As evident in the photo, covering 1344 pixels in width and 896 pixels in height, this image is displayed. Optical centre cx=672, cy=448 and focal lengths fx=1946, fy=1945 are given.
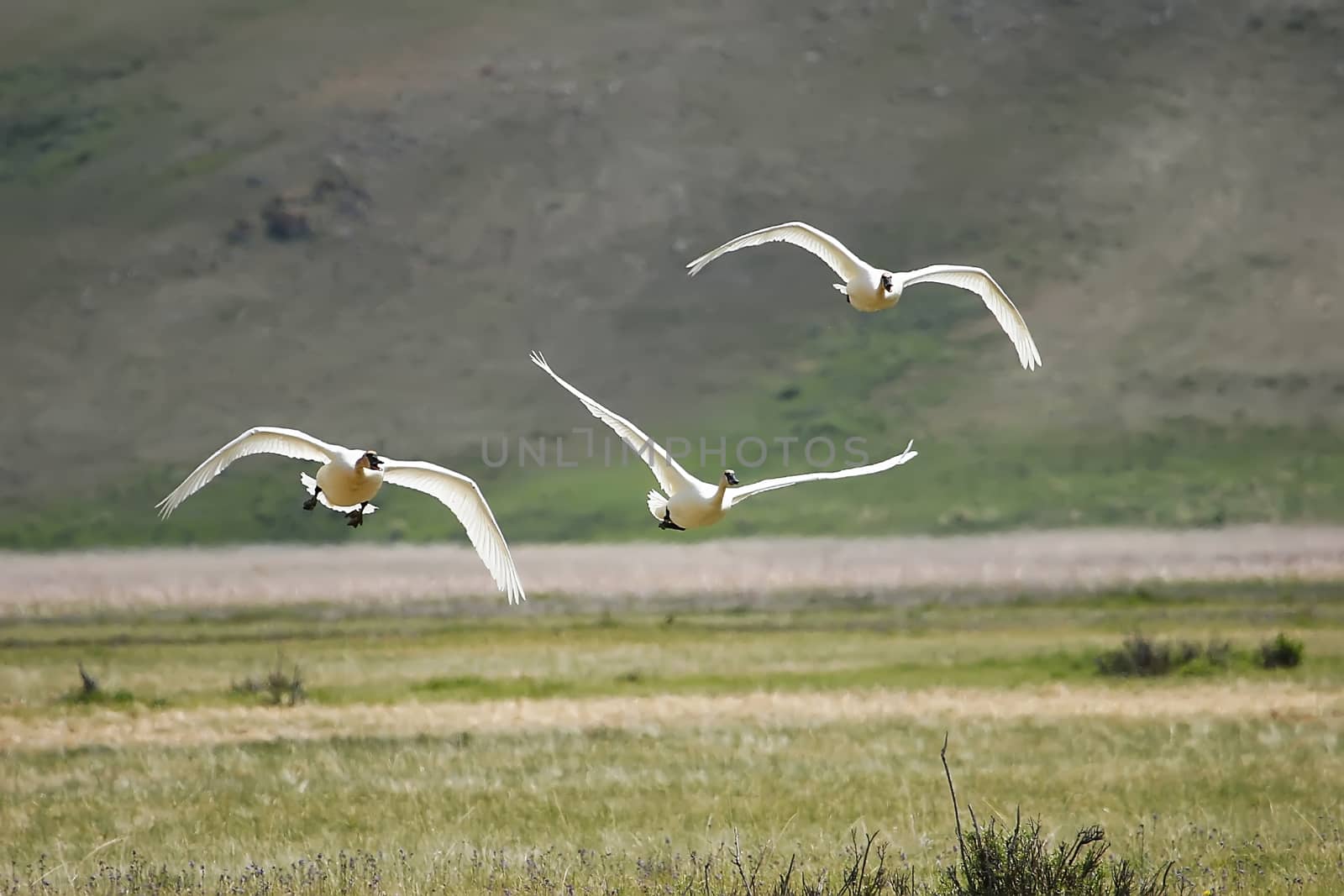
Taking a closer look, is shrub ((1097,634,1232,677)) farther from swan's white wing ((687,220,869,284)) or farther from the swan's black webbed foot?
the swan's black webbed foot

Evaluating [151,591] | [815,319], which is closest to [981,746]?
[151,591]

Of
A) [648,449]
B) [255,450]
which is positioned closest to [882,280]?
[648,449]

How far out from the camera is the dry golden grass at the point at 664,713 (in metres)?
26.9

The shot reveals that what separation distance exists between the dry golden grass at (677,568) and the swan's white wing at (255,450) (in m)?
50.0

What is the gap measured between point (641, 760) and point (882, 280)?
28.3ft

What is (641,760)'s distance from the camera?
23.6 m

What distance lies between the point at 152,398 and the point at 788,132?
61480 millimetres

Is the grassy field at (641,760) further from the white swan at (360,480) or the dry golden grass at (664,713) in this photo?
the white swan at (360,480)

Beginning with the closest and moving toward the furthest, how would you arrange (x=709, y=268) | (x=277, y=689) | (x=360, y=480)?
(x=360, y=480) → (x=277, y=689) → (x=709, y=268)

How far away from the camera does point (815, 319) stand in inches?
6058

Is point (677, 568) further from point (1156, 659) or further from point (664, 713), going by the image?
point (664, 713)

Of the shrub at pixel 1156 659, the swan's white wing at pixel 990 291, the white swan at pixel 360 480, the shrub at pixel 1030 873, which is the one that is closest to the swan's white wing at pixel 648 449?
the white swan at pixel 360 480

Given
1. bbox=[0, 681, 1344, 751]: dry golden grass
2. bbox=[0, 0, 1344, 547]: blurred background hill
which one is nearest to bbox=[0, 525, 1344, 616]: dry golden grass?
bbox=[0, 0, 1344, 547]: blurred background hill

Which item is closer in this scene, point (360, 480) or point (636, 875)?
point (360, 480)
